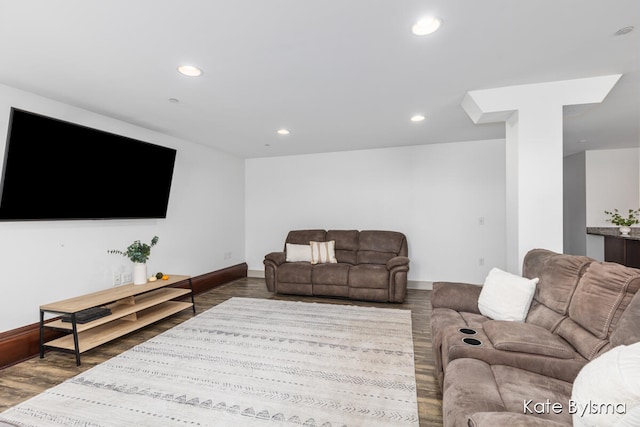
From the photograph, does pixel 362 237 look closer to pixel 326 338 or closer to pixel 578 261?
pixel 326 338

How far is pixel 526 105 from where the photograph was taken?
102 inches

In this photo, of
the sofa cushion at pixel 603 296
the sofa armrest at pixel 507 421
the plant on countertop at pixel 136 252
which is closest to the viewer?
the sofa armrest at pixel 507 421

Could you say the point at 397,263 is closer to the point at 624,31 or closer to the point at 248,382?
the point at 248,382

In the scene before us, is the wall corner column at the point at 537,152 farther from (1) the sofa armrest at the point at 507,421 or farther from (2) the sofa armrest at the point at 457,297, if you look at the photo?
(1) the sofa armrest at the point at 507,421

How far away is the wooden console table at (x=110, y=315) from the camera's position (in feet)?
8.35

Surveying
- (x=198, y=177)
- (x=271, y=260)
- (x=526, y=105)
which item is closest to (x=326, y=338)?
(x=271, y=260)

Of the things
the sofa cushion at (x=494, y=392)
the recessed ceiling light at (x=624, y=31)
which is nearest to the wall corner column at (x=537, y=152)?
the recessed ceiling light at (x=624, y=31)

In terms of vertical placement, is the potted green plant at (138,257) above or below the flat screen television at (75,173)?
below

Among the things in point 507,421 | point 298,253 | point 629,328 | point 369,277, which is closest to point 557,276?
point 629,328

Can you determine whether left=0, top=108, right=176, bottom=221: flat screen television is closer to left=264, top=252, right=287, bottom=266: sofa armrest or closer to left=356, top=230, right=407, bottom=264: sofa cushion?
left=264, top=252, right=287, bottom=266: sofa armrest

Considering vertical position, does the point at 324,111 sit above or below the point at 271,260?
above

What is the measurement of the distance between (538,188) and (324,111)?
2165 mm

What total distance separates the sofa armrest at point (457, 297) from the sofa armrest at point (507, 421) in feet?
4.75

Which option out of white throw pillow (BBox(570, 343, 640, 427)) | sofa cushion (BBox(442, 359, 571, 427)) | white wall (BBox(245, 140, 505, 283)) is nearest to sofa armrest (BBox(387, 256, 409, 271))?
white wall (BBox(245, 140, 505, 283))
